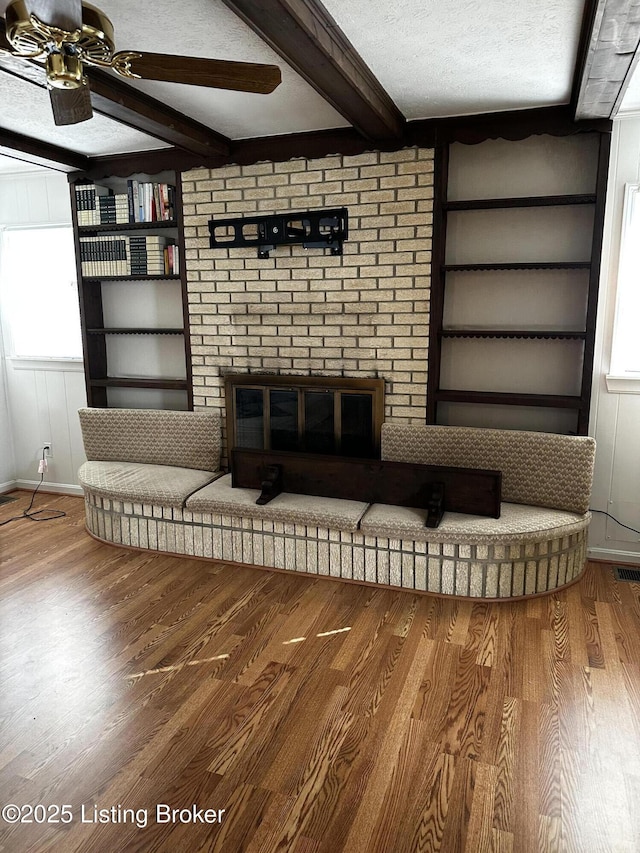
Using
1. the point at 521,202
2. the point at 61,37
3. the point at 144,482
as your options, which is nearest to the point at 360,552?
the point at 144,482

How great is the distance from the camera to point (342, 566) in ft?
10.6

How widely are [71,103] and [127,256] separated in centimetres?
212

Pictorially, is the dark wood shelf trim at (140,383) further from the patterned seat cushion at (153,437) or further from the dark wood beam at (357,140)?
the dark wood beam at (357,140)

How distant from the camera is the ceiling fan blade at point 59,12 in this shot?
142 cm

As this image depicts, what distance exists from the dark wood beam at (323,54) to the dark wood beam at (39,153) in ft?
6.59

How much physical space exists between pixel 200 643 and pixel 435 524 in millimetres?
1259

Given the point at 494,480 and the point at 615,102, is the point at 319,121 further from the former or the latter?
the point at 494,480

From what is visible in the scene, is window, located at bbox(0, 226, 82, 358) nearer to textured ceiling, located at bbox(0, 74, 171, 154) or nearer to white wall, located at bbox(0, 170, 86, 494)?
white wall, located at bbox(0, 170, 86, 494)

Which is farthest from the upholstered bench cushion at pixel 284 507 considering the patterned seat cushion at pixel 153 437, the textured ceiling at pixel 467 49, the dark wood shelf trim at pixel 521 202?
the textured ceiling at pixel 467 49

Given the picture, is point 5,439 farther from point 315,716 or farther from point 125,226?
point 315,716

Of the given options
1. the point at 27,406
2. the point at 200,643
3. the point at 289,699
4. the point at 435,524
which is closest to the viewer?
the point at 289,699

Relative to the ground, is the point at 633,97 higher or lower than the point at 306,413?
higher

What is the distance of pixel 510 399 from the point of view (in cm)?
329

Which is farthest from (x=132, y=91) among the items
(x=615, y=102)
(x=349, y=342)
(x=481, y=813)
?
(x=481, y=813)
